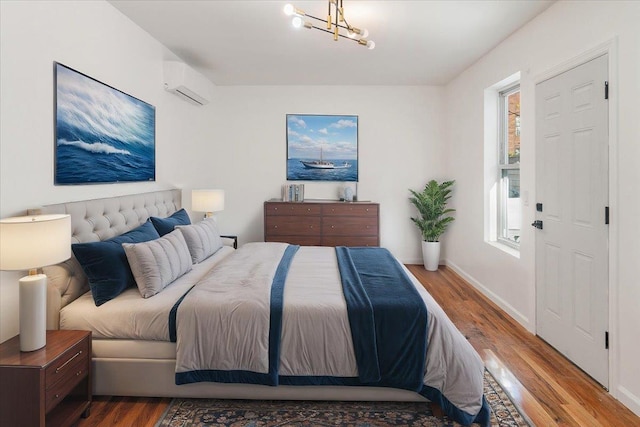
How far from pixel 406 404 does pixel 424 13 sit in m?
2.98

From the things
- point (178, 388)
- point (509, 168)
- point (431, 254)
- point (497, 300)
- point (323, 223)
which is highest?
point (509, 168)

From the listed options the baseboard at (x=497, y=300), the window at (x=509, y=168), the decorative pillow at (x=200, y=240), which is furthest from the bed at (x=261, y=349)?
the window at (x=509, y=168)

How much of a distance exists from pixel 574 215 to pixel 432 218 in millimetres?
2638

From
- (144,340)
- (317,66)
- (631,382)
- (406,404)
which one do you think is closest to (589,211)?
(631,382)

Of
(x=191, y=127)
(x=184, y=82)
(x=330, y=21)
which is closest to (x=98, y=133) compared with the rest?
(x=184, y=82)

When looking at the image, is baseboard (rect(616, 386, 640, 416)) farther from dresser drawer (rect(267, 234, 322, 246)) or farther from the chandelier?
dresser drawer (rect(267, 234, 322, 246))

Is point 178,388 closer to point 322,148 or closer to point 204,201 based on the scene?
point 204,201

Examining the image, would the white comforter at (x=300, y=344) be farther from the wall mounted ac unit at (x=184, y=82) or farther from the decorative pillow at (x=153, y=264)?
the wall mounted ac unit at (x=184, y=82)

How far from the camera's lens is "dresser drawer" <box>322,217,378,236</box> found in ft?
16.8

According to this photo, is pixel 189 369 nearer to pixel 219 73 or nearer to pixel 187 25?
pixel 187 25

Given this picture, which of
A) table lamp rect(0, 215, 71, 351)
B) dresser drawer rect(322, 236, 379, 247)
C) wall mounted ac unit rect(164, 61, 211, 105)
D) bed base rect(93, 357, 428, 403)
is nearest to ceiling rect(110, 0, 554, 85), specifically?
wall mounted ac unit rect(164, 61, 211, 105)

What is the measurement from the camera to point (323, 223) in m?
5.12

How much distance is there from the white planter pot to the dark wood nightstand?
170 inches

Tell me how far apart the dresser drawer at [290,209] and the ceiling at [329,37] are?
5.76 feet
